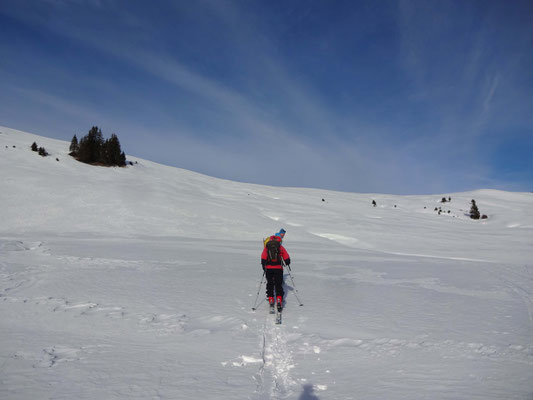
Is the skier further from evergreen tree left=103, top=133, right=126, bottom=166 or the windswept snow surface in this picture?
evergreen tree left=103, top=133, right=126, bottom=166

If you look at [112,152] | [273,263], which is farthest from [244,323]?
[112,152]

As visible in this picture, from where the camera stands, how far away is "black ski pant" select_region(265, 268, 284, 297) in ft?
21.6

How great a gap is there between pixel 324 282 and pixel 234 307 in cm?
365

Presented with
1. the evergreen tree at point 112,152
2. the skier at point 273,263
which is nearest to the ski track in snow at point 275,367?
the skier at point 273,263

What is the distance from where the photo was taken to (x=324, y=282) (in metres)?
9.10

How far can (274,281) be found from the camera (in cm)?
674

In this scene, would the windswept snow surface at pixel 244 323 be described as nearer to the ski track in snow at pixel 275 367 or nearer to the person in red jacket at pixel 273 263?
the ski track in snow at pixel 275 367

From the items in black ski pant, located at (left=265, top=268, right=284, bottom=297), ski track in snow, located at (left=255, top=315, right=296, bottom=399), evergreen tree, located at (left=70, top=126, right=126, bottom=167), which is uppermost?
evergreen tree, located at (left=70, top=126, right=126, bottom=167)

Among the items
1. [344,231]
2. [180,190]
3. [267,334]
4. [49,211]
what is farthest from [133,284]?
[180,190]

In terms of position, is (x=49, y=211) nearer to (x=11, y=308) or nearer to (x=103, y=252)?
(x=103, y=252)

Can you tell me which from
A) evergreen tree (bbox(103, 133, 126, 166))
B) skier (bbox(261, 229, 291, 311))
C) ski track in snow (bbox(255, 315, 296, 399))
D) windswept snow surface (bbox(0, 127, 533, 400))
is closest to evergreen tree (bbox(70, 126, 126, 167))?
evergreen tree (bbox(103, 133, 126, 166))

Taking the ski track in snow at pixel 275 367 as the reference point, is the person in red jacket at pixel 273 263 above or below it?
above

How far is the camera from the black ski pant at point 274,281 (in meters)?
6.57

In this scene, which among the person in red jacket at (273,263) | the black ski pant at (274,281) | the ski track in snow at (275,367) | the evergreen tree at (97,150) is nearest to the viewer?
the ski track in snow at (275,367)
